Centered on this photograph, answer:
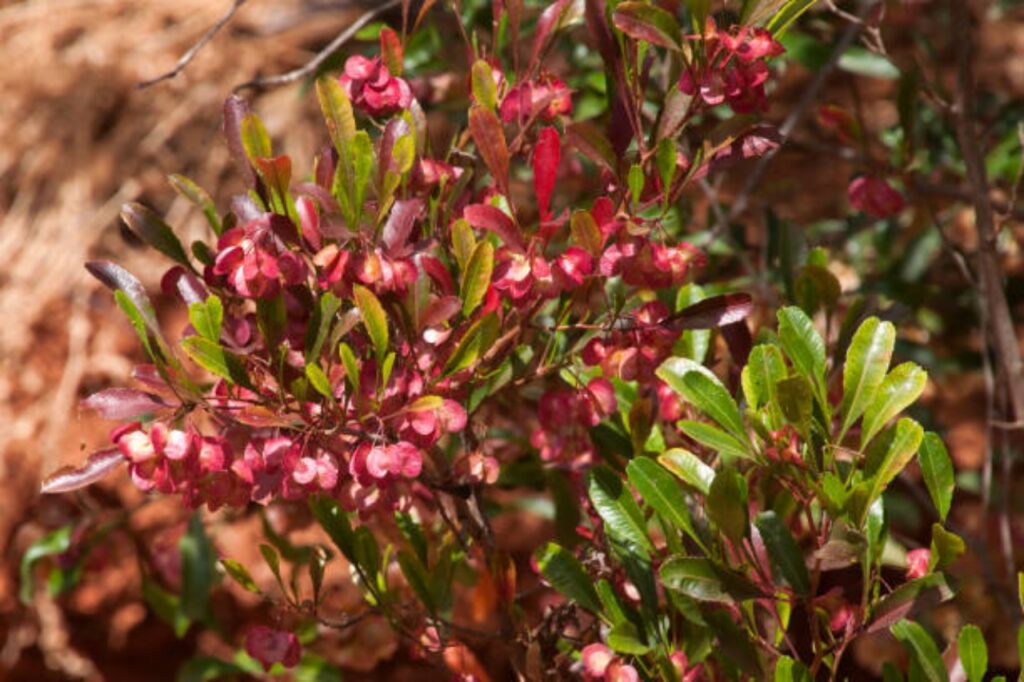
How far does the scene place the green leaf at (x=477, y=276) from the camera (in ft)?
3.13

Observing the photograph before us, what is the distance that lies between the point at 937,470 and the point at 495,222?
360 mm

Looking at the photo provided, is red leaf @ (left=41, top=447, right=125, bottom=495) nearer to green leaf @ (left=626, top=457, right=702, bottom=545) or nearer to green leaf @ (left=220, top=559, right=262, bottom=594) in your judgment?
green leaf @ (left=220, top=559, right=262, bottom=594)

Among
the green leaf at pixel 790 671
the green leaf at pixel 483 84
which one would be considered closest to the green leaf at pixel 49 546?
the green leaf at pixel 483 84

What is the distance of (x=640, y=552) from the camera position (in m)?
1.07

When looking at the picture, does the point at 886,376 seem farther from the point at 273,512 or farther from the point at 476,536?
the point at 273,512

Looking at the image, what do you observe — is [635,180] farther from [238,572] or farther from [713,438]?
[238,572]

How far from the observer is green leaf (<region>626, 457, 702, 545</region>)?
0.97 metres

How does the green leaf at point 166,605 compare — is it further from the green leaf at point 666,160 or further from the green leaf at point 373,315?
the green leaf at point 666,160

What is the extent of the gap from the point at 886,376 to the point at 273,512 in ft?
3.45

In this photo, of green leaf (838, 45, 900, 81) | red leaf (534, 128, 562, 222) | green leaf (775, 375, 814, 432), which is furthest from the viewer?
green leaf (838, 45, 900, 81)

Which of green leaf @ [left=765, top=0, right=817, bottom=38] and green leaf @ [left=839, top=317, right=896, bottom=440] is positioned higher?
green leaf @ [left=765, top=0, right=817, bottom=38]

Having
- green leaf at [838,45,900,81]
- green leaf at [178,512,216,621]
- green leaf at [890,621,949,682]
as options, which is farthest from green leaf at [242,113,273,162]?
green leaf at [838,45,900,81]

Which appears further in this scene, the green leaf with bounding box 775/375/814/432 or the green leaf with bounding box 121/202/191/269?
the green leaf with bounding box 121/202/191/269

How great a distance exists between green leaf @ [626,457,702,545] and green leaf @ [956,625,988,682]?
7.7 inches
